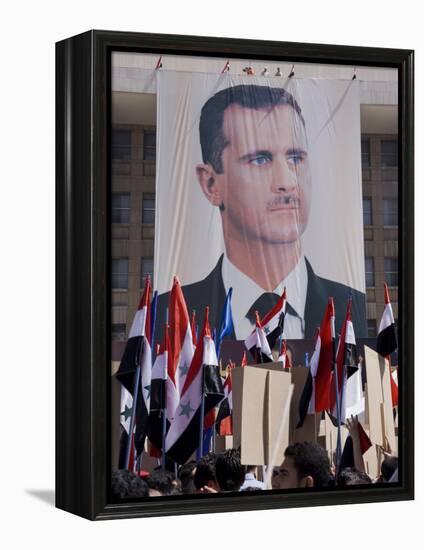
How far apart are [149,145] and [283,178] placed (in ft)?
3.95

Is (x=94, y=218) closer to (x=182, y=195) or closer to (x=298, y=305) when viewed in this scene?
(x=182, y=195)

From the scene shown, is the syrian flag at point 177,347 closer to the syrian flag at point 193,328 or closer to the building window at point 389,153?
the syrian flag at point 193,328

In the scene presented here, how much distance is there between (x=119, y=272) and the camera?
12844 millimetres

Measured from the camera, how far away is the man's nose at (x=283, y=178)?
43.8 feet

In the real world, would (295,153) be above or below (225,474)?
above

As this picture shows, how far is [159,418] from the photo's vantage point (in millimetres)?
12977

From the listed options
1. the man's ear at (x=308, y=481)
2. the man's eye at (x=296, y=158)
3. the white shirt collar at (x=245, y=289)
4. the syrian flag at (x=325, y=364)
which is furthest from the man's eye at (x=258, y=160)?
the man's ear at (x=308, y=481)

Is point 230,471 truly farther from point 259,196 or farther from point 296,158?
point 296,158

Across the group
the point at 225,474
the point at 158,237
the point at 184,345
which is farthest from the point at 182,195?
the point at 225,474

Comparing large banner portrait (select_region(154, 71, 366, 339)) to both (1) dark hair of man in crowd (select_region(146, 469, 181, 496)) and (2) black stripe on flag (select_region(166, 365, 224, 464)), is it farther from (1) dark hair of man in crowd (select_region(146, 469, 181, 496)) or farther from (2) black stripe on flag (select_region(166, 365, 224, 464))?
(1) dark hair of man in crowd (select_region(146, 469, 181, 496))

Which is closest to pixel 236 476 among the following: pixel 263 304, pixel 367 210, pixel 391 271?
pixel 263 304

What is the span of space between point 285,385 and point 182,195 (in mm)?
1816

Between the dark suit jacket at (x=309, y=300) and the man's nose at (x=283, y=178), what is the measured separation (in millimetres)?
653

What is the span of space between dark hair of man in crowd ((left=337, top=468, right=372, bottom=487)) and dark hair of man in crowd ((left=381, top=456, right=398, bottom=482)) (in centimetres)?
18
